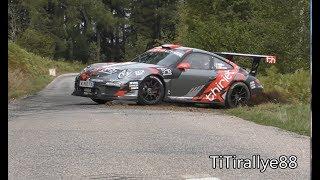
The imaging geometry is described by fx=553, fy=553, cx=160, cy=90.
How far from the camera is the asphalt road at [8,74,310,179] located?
94.7 inches

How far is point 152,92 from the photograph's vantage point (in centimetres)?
404

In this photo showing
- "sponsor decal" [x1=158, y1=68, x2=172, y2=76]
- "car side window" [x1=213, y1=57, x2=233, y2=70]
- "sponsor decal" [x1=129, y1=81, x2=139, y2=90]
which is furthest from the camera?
"sponsor decal" [x1=129, y1=81, x2=139, y2=90]

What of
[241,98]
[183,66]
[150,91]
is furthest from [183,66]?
[150,91]

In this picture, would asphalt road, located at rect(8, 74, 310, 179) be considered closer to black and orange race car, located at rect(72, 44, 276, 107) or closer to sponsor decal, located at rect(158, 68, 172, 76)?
black and orange race car, located at rect(72, 44, 276, 107)

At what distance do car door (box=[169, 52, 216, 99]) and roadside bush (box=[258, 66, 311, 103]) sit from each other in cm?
38

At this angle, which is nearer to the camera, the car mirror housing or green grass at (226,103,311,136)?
green grass at (226,103,311,136)

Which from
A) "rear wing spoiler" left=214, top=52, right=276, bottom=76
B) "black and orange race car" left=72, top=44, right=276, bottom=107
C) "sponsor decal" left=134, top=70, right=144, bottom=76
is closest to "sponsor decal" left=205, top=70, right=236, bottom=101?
"black and orange race car" left=72, top=44, right=276, bottom=107

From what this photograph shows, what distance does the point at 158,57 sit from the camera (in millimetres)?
3236

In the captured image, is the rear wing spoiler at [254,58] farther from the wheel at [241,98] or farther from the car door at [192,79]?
the car door at [192,79]

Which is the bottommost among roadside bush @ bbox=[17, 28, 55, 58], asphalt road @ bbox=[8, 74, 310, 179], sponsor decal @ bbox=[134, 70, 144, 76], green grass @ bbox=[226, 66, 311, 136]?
asphalt road @ bbox=[8, 74, 310, 179]

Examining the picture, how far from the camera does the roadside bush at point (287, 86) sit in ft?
8.16

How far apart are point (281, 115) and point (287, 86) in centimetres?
36

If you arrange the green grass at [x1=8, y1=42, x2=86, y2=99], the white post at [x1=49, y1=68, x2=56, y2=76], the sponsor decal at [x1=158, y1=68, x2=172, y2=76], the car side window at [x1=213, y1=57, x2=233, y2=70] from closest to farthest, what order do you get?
the green grass at [x1=8, y1=42, x2=86, y2=99] → the white post at [x1=49, y1=68, x2=56, y2=76] → the car side window at [x1=213, y1=57, x2=233, y2=70] → the sponsor decal at [x1=158, y1=68, x2=172, y2=76]
